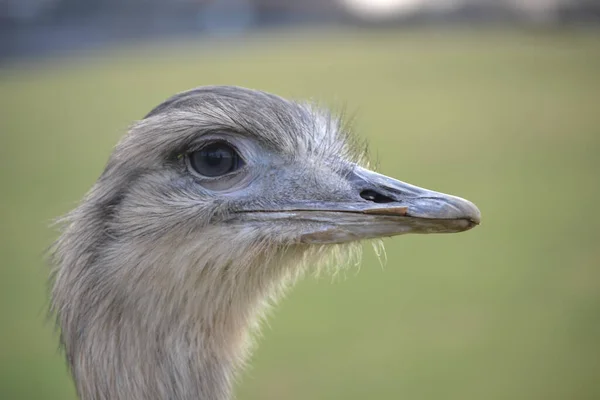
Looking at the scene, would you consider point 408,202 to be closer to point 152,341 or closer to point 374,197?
point 374,197

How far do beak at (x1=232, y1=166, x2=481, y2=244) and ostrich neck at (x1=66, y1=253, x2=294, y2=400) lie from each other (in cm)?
21

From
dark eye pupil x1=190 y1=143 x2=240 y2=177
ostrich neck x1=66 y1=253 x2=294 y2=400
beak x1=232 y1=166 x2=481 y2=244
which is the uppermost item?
dark eye pupil x1=190 y1=143 x2=240 y2=177

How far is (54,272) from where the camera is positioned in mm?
1845

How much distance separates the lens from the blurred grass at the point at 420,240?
4.86m

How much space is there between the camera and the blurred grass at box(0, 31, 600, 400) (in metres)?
4.86

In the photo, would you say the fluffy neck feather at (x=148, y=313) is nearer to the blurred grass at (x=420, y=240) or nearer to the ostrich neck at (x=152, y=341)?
the ostrich neck at (x=152, y=341)

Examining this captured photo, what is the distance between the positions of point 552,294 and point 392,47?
1945cm

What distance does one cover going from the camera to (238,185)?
1.71 meters

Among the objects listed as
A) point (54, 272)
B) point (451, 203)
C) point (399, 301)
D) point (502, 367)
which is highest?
point (451, 203)

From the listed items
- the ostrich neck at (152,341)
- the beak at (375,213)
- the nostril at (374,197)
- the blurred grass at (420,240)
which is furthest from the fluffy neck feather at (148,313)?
the blurred grass at (420,240)

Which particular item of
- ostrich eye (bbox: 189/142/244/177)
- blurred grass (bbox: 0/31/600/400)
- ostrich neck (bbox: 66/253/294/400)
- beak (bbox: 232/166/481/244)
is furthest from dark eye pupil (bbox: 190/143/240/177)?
blurred grass (bbox: 0/31/600/400)

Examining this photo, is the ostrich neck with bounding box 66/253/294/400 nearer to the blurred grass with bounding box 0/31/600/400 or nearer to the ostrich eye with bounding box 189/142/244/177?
the ostrich eye with bounding box 189/142/244/177

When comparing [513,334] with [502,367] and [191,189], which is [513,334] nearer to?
[502,367]

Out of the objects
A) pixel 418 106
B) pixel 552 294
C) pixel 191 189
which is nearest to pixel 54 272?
pixel 191 189
